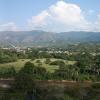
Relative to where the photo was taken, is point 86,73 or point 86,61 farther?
point 86,61

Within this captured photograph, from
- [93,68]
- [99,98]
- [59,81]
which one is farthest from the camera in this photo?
[93,68]

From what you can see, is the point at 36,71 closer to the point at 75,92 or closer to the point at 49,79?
the point at 49,79

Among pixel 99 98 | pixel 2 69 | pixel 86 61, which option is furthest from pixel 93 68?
pixel 99 98

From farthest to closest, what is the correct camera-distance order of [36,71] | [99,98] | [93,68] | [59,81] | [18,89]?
[93,68] → [36,71] → [59,81] → [18,89] → [99,98]

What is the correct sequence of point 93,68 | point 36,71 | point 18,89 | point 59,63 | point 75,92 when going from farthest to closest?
point 59,63, point 93,68, point 36,71, point 18,89, point 75,92

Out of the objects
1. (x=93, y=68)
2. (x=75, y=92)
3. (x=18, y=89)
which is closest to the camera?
(x=75, y=92)

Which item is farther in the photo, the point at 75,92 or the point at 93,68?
the point at 93,68

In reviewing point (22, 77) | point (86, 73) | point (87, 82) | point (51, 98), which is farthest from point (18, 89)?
point (86, 73)

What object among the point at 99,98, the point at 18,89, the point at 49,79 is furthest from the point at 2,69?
the point at 99,98

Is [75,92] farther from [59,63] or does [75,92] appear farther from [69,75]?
[59,63]
